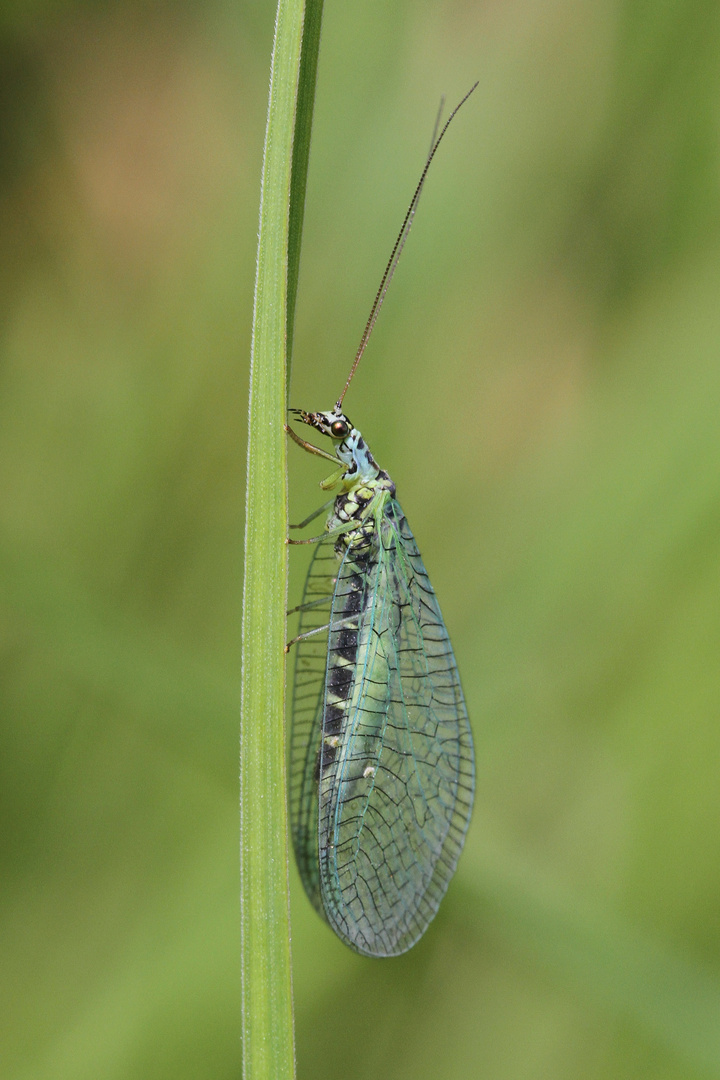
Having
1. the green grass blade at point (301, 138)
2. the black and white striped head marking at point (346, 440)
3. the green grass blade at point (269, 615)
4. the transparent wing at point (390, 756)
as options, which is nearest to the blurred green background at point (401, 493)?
the transparent wing at point (390, 756)

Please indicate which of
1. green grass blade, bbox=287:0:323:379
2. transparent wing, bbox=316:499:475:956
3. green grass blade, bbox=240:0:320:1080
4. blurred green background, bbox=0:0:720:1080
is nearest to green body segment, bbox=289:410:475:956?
transparent wing, bbox=316:499:475:956

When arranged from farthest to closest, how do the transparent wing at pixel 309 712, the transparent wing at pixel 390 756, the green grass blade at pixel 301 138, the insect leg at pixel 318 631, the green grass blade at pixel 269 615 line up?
the insect leg at pixel 318 631
the transparent wing at pixel 309 712
the transparent wing at pixel 390 756
the green grass blade at pixel 301 138
the green grass blade at pixel 269 615

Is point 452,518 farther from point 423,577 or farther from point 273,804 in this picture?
point 273,804

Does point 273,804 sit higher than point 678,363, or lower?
lower

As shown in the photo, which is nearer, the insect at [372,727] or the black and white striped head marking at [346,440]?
the insect at [372,727]

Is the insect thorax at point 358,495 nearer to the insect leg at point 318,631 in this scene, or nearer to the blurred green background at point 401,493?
the insect leg at point 318,631

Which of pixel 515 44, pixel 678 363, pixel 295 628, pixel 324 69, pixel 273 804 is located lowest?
pixel 273 804

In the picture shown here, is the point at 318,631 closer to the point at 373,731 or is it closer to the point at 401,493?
the point at 373,731

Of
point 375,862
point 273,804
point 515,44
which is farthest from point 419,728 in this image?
point 515,44
